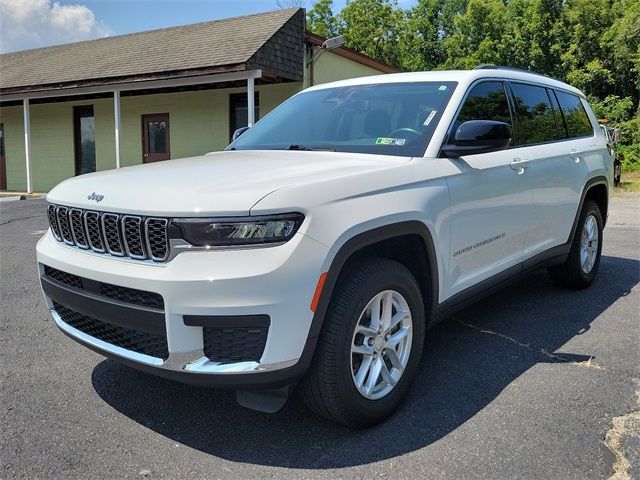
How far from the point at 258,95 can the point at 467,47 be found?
63.4ft

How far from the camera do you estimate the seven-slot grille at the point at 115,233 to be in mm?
2539

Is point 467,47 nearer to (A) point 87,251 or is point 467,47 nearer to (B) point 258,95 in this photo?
(B) point 258,95

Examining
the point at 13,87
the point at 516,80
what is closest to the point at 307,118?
the point at 516,80

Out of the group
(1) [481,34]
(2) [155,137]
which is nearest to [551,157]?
(2) [155,137]

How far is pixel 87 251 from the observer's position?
291 centimetres

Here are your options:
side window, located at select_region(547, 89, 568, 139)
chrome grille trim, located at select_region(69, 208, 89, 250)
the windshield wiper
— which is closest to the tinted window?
the windshield wiper

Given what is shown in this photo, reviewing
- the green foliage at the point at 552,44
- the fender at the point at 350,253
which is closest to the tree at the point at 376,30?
the green foliage at the point at 552,44

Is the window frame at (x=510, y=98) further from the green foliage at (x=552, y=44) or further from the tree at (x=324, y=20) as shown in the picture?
the tree at (x=324, y=20)

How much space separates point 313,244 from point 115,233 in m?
0.95

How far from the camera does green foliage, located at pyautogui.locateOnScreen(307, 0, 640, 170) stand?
992 inches

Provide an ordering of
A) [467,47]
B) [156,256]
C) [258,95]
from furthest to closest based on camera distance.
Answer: [467,47] < [258,95] < [156,256]

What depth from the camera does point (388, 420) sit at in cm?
304

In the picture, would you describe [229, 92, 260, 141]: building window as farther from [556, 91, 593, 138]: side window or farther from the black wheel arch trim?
the black wheel arch trim

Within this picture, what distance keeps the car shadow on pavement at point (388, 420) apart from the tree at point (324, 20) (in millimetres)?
36133
